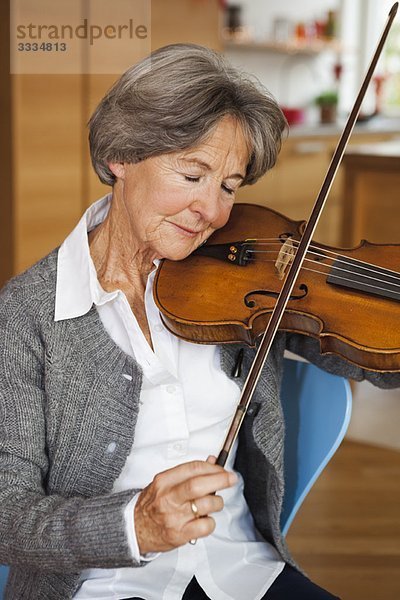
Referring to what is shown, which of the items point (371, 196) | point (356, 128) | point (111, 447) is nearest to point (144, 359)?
point (111, 447)

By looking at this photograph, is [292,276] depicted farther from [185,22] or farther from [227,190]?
[185,22]

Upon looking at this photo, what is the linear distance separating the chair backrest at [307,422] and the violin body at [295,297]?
0.49ft

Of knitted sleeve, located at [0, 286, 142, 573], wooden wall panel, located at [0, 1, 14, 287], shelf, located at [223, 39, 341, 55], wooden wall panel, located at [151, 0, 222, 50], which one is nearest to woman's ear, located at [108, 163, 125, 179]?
knitted sleeve, located at [0, 286, 142, 573]

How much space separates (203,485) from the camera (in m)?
0.90

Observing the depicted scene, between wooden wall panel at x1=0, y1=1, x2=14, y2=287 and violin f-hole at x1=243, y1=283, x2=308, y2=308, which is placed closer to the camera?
violin f-hole at x1=243, y1=283, x2=308, y2=308

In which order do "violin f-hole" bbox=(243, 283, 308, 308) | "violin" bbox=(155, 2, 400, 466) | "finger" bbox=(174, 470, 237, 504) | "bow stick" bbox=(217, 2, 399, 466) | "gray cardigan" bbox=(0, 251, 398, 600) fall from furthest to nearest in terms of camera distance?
"violin f-hole" bbox=(243, 283, 308, 308)
"violin" bbox=(155, 2, 400, 466)
"gray cardigan" bbox=(0, 251, 398, 600)
"bow stick" bbox=(217, 2, 399, 466)
"finger" bbox=(174, 470, 237, 504)

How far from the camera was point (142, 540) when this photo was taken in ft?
3.26

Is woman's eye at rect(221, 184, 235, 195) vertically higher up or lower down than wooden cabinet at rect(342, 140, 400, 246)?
higher up

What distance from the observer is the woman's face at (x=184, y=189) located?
4.17 feet

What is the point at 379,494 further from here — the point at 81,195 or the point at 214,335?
the point at 81,195

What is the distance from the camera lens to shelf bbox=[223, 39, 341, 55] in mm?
5539

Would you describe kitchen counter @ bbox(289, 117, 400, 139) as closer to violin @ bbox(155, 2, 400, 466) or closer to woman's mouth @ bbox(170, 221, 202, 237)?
violin @ bbox(155, 2, 400, 466)

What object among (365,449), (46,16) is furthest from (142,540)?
(46,16)

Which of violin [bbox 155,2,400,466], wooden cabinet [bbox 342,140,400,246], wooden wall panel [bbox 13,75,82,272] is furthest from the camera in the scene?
wooden cabinet [bbox 342,140,400,246]
